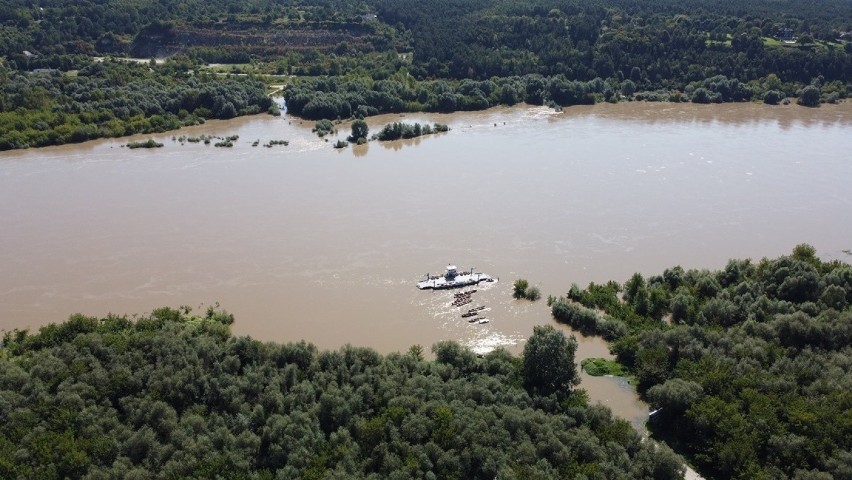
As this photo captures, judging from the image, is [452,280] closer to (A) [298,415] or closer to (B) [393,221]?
(B) [393,221]

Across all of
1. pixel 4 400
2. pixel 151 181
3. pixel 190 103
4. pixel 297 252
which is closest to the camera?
pixel 4 400

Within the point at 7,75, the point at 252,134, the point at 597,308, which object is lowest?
the point at 597,308

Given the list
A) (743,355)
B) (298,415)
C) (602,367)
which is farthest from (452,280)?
(298,415)

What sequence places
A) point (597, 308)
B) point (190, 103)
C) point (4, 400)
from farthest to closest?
1. point (190, 103)
2. point (597, 308)
3. point (4, 400)

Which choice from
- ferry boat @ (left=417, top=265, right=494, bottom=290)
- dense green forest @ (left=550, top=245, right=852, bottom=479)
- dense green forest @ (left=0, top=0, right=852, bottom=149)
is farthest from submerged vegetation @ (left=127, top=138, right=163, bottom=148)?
dense green forest @ (left=550, top=245, right=852, bottom=479)

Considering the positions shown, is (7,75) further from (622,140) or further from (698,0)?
(698,0)

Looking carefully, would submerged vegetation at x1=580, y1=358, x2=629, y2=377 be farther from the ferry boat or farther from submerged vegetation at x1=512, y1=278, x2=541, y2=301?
the ferry boat

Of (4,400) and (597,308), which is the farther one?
(597,308)

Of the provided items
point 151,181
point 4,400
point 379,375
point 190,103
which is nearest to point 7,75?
point 190,103
